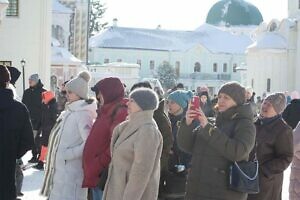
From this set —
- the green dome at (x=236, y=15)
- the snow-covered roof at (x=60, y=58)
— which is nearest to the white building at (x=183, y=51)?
the green dome at (x=236, y=15)

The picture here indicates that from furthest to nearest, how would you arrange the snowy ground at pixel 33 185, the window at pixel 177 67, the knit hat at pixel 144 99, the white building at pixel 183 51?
1. the white building at pixel 183 51
2. the window at pixel 177 67
3. the snowy ground at pixel 33 185
4. the knit hat at pixel 144 99

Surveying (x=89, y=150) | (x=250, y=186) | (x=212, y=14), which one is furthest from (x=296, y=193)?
(x=212, y=14)

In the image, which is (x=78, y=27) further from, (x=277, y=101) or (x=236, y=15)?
(x=236, y=15)

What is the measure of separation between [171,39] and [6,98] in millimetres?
89032

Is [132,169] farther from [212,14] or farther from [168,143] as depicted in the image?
[212,14]

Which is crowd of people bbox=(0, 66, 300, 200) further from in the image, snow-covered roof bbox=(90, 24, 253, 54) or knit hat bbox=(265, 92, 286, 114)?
snow-covered roof bbox=(90, 24, 253, 54)

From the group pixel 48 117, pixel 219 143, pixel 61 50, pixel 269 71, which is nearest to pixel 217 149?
pixel 219 143

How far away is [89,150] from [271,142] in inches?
69.8

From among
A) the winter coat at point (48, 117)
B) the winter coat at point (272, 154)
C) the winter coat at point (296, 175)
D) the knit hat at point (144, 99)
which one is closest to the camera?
the knit hat at point (144, 99)

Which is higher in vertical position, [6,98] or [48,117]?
[6,98]

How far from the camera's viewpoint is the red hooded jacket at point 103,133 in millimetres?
6969

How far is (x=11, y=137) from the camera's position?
24.0 feet

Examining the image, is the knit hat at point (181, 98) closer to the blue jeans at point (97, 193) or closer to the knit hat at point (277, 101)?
the knit hat at point (277, 101)

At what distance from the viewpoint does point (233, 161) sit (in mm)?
6227
